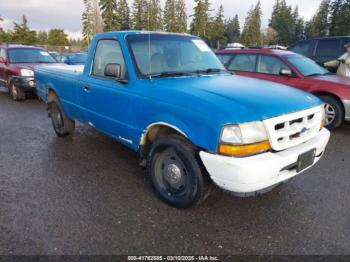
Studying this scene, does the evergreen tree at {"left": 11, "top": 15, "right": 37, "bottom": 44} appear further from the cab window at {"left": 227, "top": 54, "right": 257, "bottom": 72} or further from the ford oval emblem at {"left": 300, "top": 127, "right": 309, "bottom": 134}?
the ford oval emblem at {"left": 300, "top": 127, "right": 309, "bottom": 134}

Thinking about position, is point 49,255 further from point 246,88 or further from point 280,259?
point 246,88

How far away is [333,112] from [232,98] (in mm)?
4368

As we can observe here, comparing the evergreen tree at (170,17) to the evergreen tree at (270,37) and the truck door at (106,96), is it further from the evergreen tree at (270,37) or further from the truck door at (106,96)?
the truck door at (106,96)

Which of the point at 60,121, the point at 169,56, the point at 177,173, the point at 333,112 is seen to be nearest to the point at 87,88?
the point at 169,56

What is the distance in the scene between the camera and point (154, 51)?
3742mm

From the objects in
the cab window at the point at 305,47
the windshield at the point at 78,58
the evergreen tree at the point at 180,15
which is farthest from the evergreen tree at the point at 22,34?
the cab window at the point at 305,47

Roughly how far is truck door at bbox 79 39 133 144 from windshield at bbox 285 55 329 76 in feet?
14.7

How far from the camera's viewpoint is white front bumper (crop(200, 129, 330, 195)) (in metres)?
2.53

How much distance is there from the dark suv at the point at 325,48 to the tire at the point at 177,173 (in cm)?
860

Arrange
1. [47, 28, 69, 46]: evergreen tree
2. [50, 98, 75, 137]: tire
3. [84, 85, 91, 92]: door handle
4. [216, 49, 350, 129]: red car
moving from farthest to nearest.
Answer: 1. [47, 28, 69, 46]: evergreen tree
2. [216, 49, 350, 129]: red car
3. [50, 98, 75, 137]: tire
4. [84, 85, 91, 92]: door handle

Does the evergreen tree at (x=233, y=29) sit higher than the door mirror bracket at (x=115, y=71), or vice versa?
the evergreen tree at (x=233, y=29)

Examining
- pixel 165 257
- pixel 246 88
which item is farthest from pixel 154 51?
pixel 165 257

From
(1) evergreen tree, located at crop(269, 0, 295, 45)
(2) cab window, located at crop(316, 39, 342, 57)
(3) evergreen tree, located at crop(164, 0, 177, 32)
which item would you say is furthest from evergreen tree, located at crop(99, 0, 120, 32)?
(1) evergreen tree, located at crop(269, 0, 295, 45)

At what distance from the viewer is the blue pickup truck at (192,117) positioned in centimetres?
261
